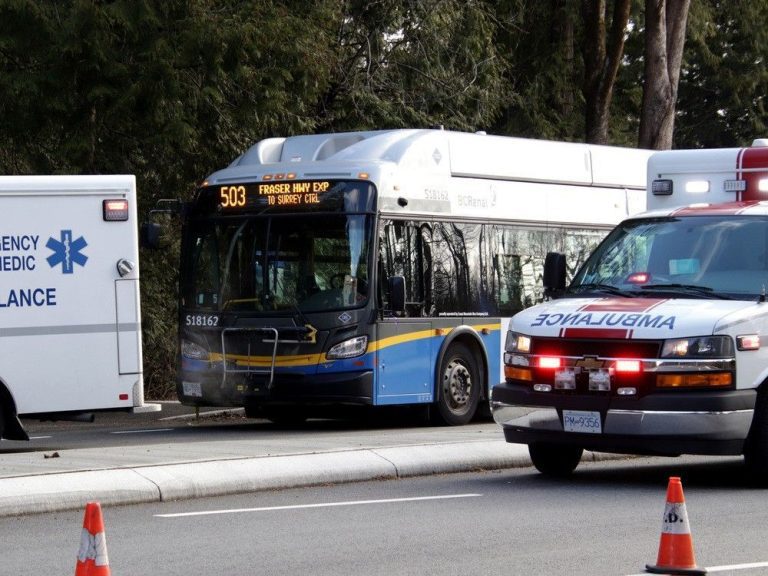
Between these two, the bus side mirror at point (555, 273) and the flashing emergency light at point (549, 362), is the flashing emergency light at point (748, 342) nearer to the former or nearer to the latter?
the flashing emergency light at point (549, 362)

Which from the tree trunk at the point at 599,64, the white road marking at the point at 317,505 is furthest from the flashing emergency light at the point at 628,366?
the tree trunk at the point at 599,64

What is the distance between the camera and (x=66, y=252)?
14.6 meters

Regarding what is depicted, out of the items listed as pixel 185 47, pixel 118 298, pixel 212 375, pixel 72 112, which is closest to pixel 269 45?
pixel 185 47

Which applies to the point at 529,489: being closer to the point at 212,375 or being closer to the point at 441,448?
the point at 441,448

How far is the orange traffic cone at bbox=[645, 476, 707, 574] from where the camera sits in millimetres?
7340

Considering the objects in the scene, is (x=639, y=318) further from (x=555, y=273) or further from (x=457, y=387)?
(x=457, y=387)

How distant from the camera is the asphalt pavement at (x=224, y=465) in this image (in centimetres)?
1085

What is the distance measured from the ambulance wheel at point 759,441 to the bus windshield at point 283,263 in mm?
6398

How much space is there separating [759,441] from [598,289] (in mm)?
1882

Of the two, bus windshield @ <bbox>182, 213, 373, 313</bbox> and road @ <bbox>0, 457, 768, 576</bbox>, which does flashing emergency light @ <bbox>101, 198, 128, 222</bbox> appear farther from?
road @ <bbox>0, 457, 768, 576</bbox>

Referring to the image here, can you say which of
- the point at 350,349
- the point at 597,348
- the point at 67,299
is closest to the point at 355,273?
the point at 350,349

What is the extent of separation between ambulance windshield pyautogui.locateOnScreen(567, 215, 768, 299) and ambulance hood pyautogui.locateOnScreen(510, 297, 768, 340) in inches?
11.2

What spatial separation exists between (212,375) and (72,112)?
18.7 ft

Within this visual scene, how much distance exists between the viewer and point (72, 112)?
21250mm
